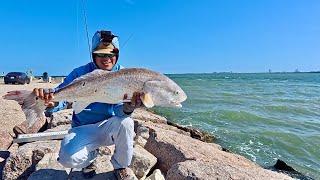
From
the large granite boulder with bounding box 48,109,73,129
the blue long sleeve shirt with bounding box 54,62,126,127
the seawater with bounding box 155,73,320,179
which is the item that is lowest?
the seawater with bounding box 155,73,320,179

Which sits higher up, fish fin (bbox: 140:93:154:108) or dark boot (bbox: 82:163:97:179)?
fish fin (bbox: 140:93:154:108)

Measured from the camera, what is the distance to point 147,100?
14.8ft

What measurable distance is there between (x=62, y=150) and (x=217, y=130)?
11009 millimetres

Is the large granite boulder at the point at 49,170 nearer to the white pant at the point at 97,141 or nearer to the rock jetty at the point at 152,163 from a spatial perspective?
the rock jetty at the point at 152,163

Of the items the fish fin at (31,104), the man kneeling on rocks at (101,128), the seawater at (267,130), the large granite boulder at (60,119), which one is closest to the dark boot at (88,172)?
the man kneeling on rocks at (101,128)

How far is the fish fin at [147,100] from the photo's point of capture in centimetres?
450

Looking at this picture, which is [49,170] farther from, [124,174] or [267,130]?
[267,130]

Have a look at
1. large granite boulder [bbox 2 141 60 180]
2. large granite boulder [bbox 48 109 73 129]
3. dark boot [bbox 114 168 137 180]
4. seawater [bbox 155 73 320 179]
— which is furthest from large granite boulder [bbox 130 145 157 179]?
seawater [bbox 155 73 320 179]

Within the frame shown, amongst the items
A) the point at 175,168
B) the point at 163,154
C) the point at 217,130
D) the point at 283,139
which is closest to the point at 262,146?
the point at 283,139

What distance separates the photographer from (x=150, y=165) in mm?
6039

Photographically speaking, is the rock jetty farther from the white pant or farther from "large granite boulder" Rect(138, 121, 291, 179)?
the white pant

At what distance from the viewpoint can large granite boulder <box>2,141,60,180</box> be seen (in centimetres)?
571

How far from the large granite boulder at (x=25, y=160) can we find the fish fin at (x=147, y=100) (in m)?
2.25

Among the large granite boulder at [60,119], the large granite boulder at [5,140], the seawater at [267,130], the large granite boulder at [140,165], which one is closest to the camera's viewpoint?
the large granite boulder at [140,165]
